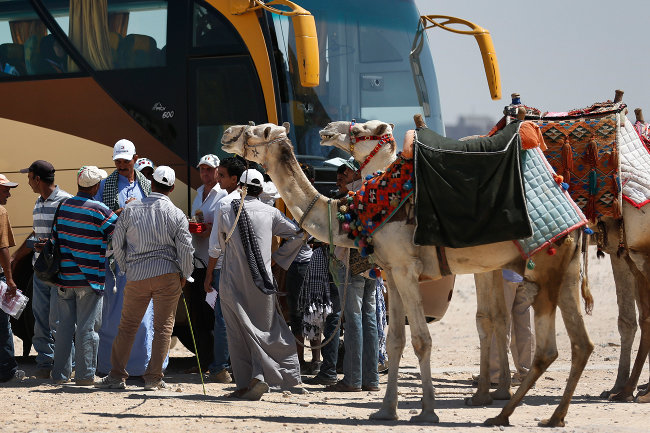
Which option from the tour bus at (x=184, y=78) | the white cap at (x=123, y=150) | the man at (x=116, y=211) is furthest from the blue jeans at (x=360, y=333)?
the white cap at (x=123, y=150)

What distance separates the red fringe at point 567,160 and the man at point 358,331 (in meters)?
1.99

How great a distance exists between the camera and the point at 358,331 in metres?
10.2

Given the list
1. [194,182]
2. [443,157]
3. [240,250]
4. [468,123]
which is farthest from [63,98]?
[468,123]

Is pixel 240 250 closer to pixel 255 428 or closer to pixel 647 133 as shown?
pixel 255 428

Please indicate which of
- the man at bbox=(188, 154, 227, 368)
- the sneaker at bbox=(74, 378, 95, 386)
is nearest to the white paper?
the man at bbox=(188, 154, 227, 368)

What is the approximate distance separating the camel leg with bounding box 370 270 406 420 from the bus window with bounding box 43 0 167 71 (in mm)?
5059

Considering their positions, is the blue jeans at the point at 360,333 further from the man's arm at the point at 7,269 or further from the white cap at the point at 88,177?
the man's arm at the point at 7,269

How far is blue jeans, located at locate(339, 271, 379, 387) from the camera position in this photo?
10.2 meters

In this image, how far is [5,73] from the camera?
13094 millimetres

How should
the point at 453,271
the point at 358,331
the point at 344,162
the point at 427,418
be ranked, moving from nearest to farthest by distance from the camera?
the point at 427,418 → the point at 453,271 → the point at 358,331 → the point at 344,162

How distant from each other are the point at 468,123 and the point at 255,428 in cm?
13578

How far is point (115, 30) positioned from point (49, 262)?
11.9ft

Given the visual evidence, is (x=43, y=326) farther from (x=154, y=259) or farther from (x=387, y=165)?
(x=387, y=165)

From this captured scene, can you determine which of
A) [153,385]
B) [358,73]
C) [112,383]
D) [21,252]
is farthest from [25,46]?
[153,385]
